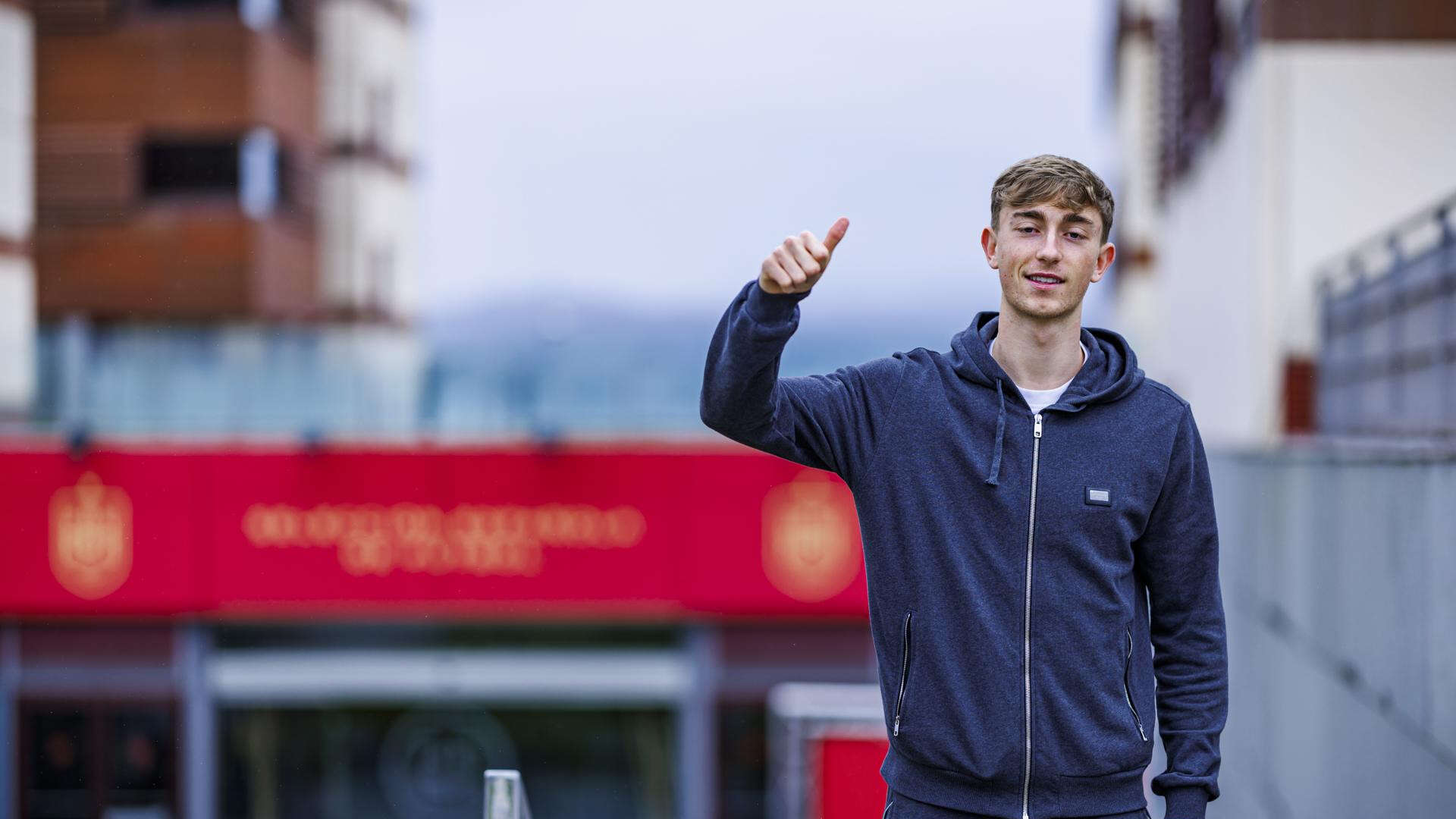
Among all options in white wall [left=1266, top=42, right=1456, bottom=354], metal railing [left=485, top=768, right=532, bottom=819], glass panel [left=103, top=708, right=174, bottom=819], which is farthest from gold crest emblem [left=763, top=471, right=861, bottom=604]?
metal railing [left=485, top=768, right=532, bottom=819]

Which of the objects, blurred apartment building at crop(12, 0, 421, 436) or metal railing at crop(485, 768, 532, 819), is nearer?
metal railing at crop(485, 768, 532, 819)

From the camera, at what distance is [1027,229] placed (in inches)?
110

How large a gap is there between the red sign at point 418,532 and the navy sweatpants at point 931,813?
1164cm

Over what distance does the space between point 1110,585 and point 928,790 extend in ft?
1.59

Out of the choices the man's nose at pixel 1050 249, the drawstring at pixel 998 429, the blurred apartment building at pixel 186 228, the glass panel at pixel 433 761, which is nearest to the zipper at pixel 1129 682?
the drawstring at pixel 998 429

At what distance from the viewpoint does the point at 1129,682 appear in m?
2.76

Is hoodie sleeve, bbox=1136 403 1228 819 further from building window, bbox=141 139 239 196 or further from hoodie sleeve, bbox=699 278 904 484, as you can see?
building window, bbox=141 139 239 196

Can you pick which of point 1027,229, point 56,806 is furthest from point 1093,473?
point 56,806

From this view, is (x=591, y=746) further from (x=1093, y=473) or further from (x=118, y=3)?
(x=1093, y=473)

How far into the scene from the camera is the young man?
8.86ft

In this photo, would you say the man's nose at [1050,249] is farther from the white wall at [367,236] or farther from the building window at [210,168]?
the white wall at [367,236]

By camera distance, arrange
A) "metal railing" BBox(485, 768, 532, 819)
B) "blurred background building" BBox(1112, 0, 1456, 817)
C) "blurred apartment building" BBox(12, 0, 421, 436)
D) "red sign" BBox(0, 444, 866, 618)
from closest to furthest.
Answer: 1. "metal railing" BBox(485, 768, 532, 819)
2. "blurred background building" BBox(1112, 0, 1456, 817)
3. "red sign" BBox(0, 444, 866, 618)
4. "blurred apartment building" BBox(12, 0, 421, 436)

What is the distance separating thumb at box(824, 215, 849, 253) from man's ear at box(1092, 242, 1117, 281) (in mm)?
479

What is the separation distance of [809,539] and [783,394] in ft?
38.8
